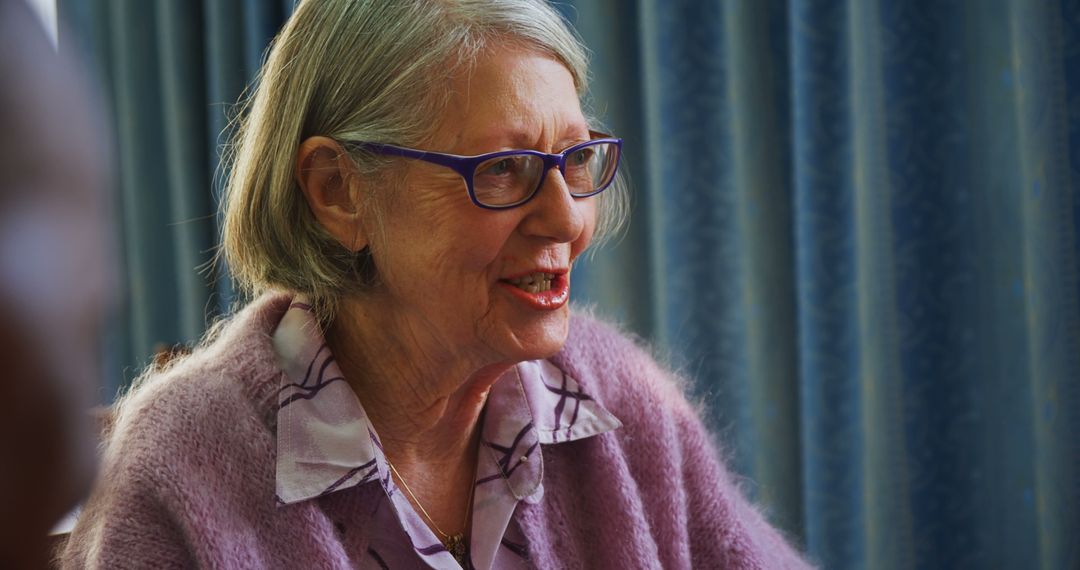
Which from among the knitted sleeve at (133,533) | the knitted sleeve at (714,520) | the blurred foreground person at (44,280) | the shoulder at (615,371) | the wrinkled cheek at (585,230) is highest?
the blurred foreground person at (44,280)

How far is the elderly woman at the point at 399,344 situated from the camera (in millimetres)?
1175

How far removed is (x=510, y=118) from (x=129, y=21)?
2.02 metres

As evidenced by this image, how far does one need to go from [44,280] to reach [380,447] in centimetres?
110

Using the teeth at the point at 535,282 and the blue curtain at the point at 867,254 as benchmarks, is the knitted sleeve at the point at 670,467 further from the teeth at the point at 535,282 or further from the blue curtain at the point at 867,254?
the blue curtain at the point at 867,254

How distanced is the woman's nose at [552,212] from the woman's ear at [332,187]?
0.21 m

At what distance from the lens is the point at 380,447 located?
1289mm

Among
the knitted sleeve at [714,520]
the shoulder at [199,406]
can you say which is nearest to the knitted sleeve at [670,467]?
the knitted sleeve at [714,520]

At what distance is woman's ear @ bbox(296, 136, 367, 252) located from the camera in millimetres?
1272

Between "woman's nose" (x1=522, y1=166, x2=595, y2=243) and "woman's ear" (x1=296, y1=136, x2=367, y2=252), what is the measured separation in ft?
0.68

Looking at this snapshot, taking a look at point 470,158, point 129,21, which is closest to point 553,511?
point 470,158

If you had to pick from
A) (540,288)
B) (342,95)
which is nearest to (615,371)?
(540,288)

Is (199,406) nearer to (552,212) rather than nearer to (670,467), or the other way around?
(552,212)

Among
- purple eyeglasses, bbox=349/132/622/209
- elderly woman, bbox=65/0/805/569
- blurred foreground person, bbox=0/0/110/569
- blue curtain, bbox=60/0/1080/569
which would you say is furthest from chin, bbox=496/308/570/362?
blurred foreground person, bbox=0/0/110/569

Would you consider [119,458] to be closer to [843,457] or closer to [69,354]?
[69,354]
